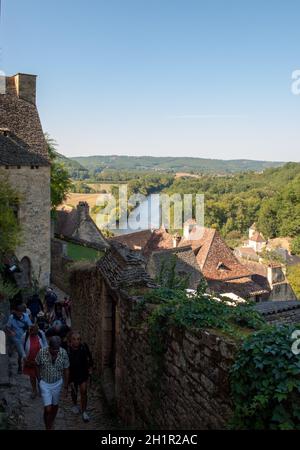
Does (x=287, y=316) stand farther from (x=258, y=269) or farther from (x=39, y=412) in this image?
(x=258, y=269)

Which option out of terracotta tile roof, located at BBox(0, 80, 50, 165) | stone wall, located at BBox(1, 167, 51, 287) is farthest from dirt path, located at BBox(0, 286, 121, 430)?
terracotta tile roof, located at BBox(0, 80, 50, 165)

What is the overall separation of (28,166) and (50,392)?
18.5m

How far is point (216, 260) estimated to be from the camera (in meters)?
35.2

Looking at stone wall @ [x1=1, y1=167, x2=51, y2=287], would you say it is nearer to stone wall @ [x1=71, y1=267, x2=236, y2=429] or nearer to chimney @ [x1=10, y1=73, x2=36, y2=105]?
chimney @ [x1=10, y1=73, x2=36, y2=105]

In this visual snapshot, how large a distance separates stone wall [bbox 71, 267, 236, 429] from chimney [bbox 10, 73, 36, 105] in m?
17.7

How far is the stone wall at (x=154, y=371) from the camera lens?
5.28 metres


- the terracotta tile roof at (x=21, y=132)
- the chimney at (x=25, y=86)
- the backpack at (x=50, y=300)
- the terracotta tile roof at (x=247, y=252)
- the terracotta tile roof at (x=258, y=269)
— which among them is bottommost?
the terracotta tile roof at (x=247, y=252)

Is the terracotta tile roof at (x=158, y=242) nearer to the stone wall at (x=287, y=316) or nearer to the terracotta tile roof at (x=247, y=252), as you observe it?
the stone wall at (x=287, y=316)

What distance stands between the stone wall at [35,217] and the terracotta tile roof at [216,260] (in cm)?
1206

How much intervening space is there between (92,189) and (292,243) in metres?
72.1

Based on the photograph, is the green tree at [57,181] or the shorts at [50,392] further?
the green tree at [57,181]

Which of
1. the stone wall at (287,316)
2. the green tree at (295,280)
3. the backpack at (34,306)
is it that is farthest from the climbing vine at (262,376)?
the green tree at (295,280)

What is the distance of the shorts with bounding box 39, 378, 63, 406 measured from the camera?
7.49m
